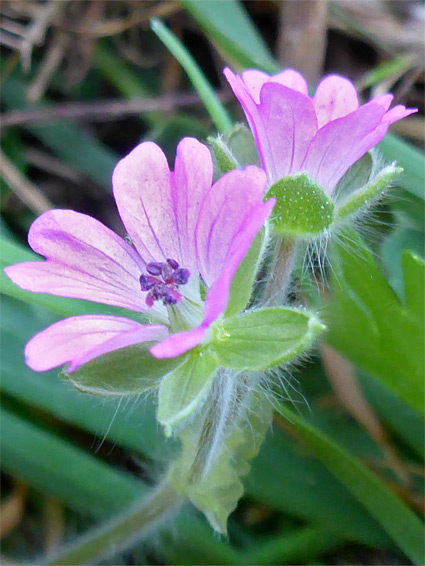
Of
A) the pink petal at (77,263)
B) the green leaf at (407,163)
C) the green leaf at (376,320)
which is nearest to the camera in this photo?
the pink petal at (77,263)

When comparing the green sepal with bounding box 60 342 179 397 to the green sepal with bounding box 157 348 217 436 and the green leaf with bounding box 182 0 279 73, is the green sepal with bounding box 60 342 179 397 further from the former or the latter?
the green leaf with bounding box 182 0 279 73

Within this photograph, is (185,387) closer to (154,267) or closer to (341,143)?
(154,267)

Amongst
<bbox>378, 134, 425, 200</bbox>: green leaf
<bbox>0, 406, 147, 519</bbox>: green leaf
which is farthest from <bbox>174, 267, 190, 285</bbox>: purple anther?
<bbox>0, 406, 147, 519</bbox>: green leaf

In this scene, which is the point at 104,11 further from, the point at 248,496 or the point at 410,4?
the point at 248,496

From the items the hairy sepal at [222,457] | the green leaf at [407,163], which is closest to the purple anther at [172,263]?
the hairy sepal at [222,457]

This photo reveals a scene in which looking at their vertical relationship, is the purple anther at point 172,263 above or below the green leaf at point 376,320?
below

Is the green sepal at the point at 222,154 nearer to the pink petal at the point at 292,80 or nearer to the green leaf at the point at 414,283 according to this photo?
the pink petal at the point at 292,80

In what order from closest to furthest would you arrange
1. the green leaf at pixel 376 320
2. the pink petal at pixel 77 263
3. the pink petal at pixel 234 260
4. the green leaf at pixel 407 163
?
the pink petal at pixel 234 260, the pink petal at pixel 77 263, the green leaf at pixel 376 320, the green leaf at pixel 407 163
